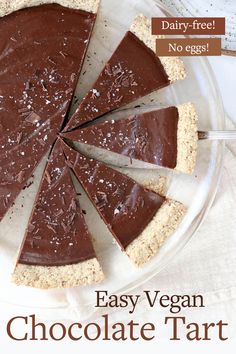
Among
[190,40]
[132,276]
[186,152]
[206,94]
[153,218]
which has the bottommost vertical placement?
[132,276]

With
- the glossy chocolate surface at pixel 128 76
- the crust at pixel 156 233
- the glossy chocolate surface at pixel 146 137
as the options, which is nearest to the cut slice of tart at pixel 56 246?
the crust at pixel 156 233

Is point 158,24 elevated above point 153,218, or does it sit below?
above

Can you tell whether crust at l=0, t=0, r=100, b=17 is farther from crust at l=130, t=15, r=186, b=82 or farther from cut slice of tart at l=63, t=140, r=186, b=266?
cut slice of tart at l=63, t=140, r=186, b=266

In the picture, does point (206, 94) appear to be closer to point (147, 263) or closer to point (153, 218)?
point (153, 218)

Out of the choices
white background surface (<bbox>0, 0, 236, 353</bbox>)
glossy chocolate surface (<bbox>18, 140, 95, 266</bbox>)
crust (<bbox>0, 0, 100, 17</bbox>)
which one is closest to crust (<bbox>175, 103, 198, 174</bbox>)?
white background surface (<bbox>0, 0, 236, 353</bbox>)

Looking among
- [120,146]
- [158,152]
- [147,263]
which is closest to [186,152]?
[158,152]

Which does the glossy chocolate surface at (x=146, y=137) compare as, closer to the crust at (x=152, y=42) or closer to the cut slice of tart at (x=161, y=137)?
the cut slice of tart at (x=161, y=137)
